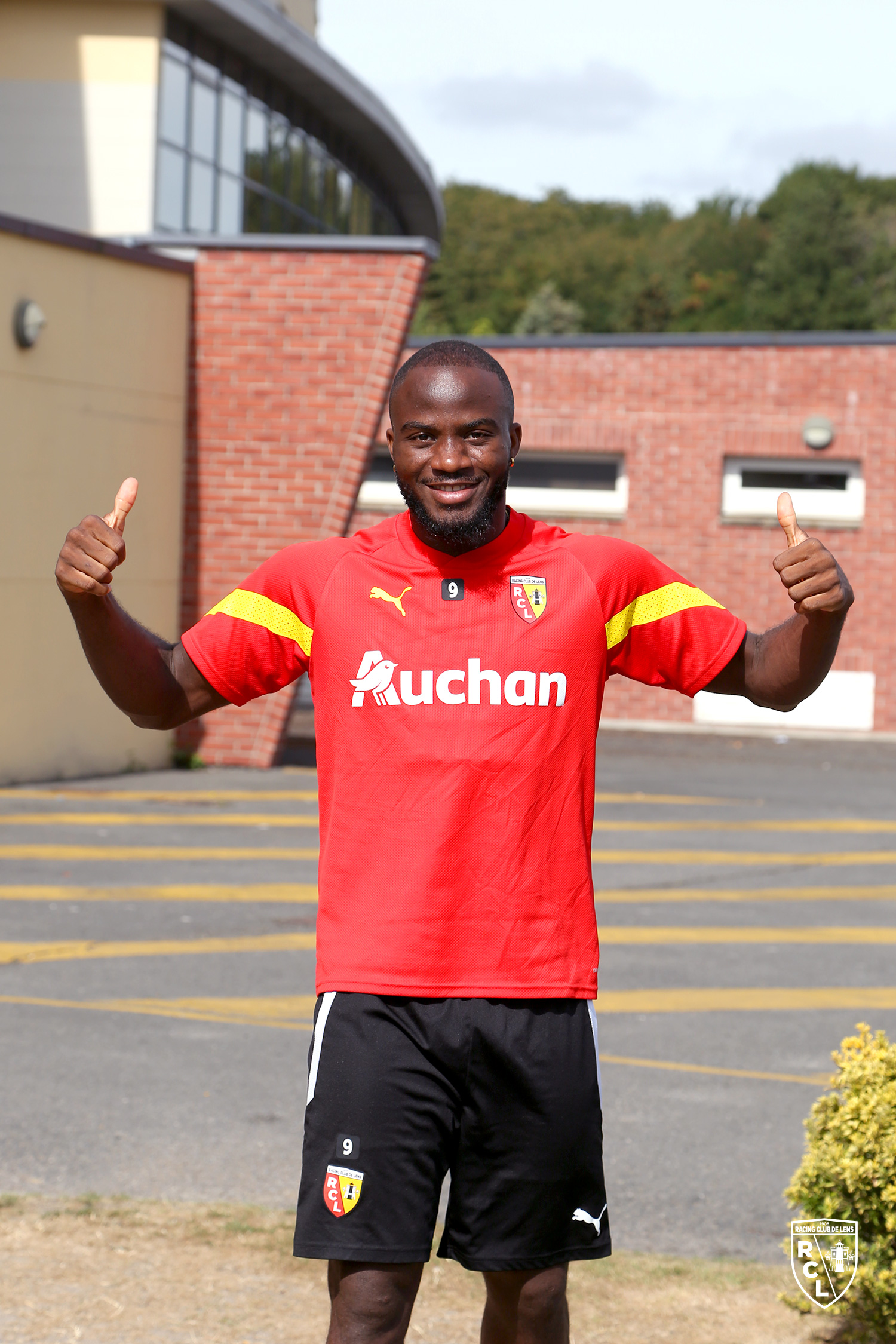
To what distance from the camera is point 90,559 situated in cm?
273

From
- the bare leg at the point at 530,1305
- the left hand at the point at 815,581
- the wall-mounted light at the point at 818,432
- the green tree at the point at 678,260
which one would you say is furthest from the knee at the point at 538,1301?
the green tree at the point at 678,260

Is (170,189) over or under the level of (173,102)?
under

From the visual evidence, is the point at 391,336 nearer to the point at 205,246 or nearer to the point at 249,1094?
the point at 205,246

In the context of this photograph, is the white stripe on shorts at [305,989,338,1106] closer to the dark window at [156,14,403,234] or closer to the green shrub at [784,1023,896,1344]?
the green shrub at [784,1023,896,1344]

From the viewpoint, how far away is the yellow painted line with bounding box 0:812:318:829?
473 inches

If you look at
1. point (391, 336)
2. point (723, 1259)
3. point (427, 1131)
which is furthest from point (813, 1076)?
point (391, 336)

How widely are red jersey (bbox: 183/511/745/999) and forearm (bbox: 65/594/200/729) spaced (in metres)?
0.07

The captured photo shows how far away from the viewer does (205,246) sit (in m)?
15.5

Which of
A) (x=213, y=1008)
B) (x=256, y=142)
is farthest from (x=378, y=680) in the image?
(x=256, y=142)

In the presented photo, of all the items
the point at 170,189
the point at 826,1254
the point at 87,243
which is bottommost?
the point at 826,1254

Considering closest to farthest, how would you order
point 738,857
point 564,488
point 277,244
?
point 738,857 → point 277,244 → point 564,488

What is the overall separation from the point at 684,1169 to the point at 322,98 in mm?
21481

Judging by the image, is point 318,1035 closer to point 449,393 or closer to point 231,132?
point 449,393

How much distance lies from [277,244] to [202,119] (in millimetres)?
5035
